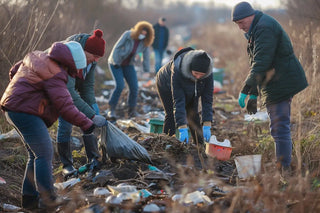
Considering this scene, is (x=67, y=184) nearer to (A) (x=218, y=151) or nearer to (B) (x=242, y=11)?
(A) (x=218, y=151)

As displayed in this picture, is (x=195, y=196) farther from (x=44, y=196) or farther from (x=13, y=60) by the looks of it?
(x=13, y=60)

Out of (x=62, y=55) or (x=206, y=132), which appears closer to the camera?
(x=62, y=55)

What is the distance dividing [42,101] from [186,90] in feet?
6.16

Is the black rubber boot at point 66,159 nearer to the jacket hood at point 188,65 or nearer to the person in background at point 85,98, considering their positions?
the person in background at point 85,98

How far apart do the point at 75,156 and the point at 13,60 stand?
69.9 inches

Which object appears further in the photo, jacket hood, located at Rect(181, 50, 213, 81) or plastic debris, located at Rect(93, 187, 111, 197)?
jacket hood, located at Rect(181, 50, 213, 81)

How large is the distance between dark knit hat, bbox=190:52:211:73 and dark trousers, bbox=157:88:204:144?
29.8 inches

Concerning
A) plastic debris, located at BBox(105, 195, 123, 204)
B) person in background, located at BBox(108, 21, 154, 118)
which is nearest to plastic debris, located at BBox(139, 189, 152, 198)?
plastic debris, located at BBox(105, 195, 123, 204)

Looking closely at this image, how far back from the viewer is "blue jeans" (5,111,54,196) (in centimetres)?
339

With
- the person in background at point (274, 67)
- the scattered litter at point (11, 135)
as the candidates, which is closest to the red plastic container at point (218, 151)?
the person in background at point (274, 67)

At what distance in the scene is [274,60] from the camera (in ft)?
13.8

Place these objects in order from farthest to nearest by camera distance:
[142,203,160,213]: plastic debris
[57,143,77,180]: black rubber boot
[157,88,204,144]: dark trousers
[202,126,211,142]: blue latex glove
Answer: [157,88,204,144]: dark trousers → [202,126,211,142]: blue latex glove → [57,143,77,180]: black rubber boot → [142,203,160,213]: plastic debris

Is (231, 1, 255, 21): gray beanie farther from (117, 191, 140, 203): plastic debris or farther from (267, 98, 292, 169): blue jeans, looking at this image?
(117, 191, 140, 203): plastic debris

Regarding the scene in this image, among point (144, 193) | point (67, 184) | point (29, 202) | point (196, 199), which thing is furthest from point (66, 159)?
point (196, 199)
